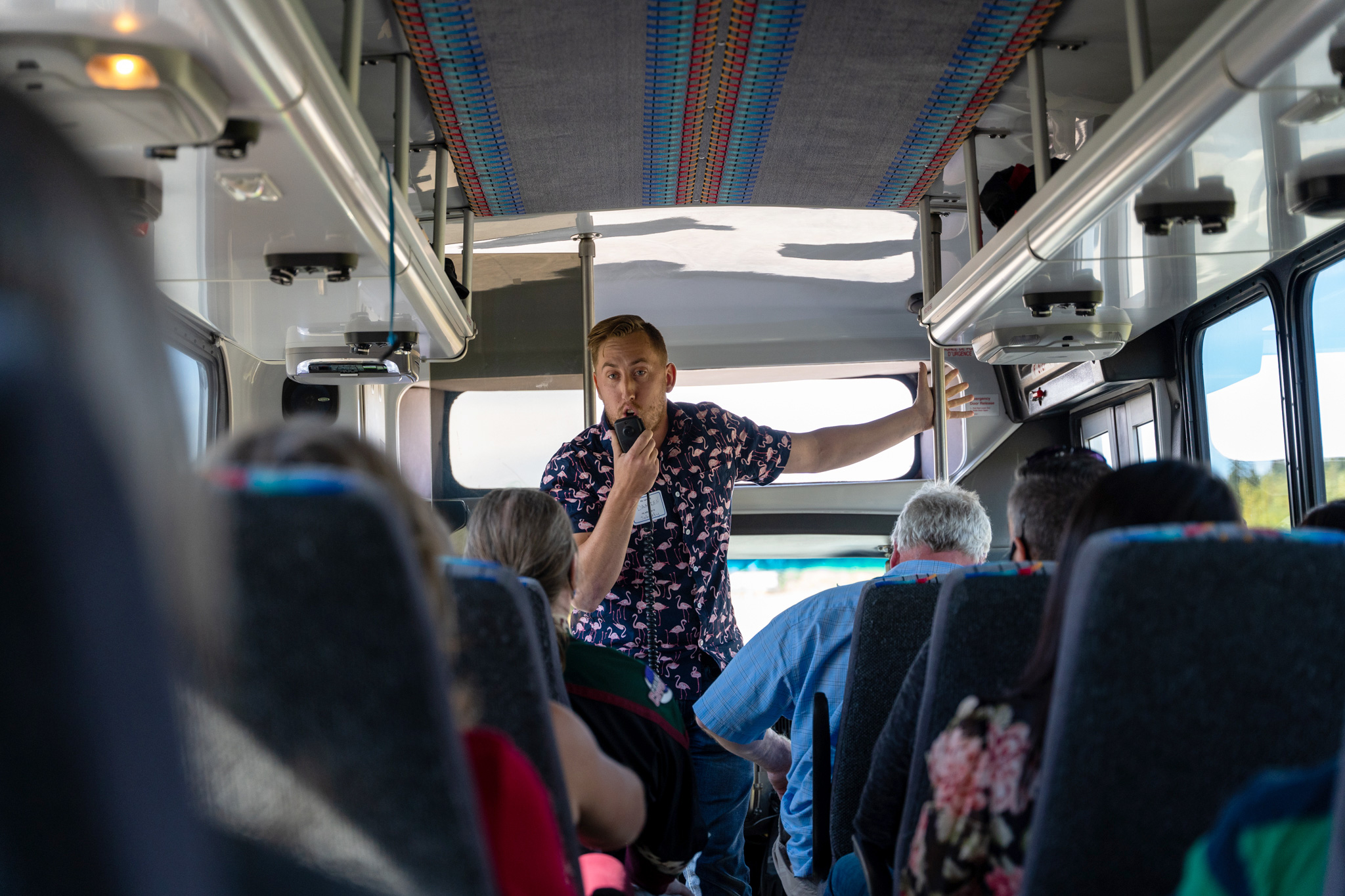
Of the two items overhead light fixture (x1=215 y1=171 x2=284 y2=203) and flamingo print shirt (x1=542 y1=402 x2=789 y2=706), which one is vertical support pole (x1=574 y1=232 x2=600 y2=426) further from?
overhead light fixture (x1=215 y1=171 x2=284 y2=203)

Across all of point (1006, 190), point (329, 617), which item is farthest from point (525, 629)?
point (1006, 190)

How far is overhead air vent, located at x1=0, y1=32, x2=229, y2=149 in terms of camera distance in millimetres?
1381

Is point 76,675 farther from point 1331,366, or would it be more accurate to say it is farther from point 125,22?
point 1331,366

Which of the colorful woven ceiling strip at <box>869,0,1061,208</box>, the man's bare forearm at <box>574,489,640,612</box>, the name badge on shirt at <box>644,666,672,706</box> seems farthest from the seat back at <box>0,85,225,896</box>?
the man's bare forearm at <box>574,489,640,612</box>

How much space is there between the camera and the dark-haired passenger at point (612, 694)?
6.20 feet

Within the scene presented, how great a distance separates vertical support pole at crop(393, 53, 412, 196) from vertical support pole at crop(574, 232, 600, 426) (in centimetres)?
128

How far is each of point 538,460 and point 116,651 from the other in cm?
366

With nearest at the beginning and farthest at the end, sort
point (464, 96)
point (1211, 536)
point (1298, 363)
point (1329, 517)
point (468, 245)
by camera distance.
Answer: point (1211, 536) < point (1329, 517) < point (464, 96) < point (1298, 363) < point (468, 245)

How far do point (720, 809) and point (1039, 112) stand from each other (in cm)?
212

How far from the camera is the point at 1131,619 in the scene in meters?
0.98

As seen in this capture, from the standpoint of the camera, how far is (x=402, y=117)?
2.50m

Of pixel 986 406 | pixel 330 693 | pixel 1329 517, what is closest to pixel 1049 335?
pixel 1329 517

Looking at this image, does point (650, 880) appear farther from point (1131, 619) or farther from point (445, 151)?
point (445, 151)

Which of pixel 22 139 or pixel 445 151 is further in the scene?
pixel 445 151
